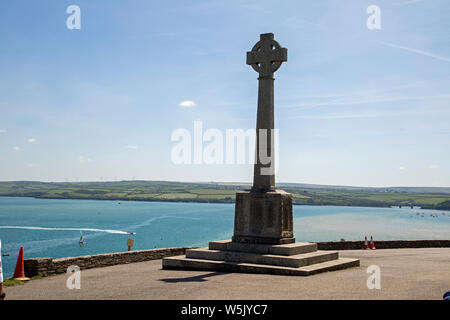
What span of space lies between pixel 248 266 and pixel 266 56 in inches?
254

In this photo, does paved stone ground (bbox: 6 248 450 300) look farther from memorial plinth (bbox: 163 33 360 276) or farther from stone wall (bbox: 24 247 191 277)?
memorial plinth (bbox: 163 33 360 276)

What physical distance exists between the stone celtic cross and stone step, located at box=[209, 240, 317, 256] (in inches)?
69.0

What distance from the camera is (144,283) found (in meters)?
10.7

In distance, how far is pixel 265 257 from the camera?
12461mm

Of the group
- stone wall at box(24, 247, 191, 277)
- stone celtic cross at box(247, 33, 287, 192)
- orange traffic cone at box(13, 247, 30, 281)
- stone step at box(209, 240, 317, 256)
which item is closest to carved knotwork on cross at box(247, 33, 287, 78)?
stone celtic cross at box(247, 33, 287, 192)

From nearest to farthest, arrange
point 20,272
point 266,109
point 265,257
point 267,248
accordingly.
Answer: point 20,272 < point 265,257 < point 267,248 < point 266,109

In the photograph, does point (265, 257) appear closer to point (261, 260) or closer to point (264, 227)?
point (261, 260)

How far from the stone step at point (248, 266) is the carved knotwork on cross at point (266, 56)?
586 cm

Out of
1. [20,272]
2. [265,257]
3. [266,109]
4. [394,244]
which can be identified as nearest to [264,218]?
[265,257]

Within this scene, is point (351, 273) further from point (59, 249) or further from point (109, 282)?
point (59, 249)

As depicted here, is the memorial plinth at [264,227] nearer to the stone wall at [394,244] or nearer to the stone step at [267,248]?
the stone step at [267,248]

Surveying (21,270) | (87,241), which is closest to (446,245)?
(21,270)

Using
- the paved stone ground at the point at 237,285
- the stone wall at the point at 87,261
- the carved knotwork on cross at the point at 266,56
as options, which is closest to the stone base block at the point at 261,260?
the paved stone ground at the point at 237,285

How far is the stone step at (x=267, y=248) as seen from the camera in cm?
1264
